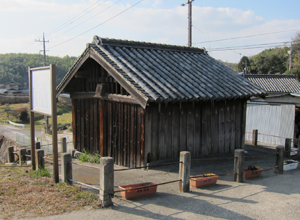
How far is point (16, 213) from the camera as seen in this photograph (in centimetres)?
504

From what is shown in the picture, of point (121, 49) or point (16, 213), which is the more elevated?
point (121, 49)

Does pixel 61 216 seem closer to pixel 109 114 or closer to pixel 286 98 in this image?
pixel 109 114

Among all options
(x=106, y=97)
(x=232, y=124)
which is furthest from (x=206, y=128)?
(x=106, y=97)

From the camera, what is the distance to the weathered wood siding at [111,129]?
8352 mm

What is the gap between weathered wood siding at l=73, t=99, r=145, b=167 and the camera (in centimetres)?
835

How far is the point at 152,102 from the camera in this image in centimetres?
780

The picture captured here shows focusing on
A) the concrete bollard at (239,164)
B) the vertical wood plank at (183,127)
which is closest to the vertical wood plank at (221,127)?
the vertical wood plank at (183,127)

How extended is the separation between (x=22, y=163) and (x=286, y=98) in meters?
12.8

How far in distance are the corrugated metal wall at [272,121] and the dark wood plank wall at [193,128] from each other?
462cm

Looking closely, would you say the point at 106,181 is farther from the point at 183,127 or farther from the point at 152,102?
the point at 183,127

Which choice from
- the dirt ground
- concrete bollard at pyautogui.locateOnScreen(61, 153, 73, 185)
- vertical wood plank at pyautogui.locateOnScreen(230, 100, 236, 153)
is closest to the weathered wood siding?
the dirt ground

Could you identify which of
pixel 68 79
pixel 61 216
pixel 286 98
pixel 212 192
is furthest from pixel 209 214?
pixel 286 98

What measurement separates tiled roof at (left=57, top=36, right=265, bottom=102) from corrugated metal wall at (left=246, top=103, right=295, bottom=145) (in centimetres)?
459

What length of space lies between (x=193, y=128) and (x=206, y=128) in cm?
62
